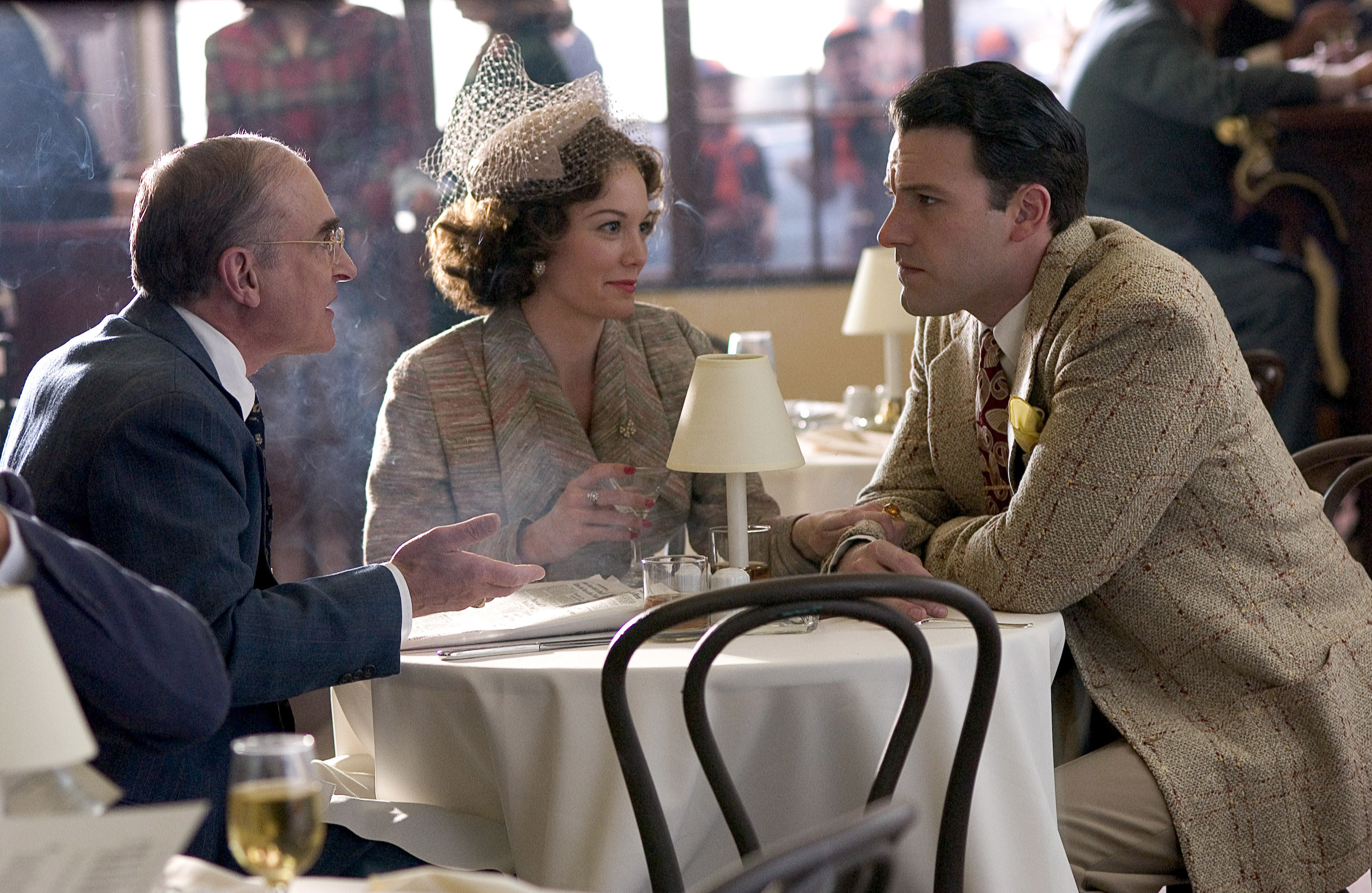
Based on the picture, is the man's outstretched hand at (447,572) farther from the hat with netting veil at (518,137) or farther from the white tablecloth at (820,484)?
the white tablecloth at (820,484)

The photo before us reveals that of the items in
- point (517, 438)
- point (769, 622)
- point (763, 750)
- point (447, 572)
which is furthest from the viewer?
point (517, 438)

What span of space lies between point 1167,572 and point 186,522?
1.22 m

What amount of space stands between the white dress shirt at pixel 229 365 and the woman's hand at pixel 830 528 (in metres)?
0.61

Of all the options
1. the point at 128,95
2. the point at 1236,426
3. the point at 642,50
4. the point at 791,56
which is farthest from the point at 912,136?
the point at 791,56

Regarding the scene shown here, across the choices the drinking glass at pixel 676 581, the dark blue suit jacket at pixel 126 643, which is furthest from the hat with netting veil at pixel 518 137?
the dark blue suit jacket at pixel 126 643

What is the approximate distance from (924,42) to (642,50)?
2.09m

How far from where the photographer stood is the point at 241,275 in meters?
1.82

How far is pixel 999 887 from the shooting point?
1.64 metres

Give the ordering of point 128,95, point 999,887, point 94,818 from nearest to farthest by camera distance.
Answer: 1. point 94,818
2. point 999,887
3. point 128,95

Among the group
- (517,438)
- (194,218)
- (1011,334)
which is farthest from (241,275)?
(1011,334)

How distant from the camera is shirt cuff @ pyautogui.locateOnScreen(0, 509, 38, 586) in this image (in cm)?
112

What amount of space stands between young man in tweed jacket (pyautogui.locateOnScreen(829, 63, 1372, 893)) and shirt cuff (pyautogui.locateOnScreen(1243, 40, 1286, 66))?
159 inches

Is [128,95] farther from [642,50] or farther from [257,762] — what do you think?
[257,762]

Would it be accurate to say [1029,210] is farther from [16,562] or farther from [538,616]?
[16,562]
